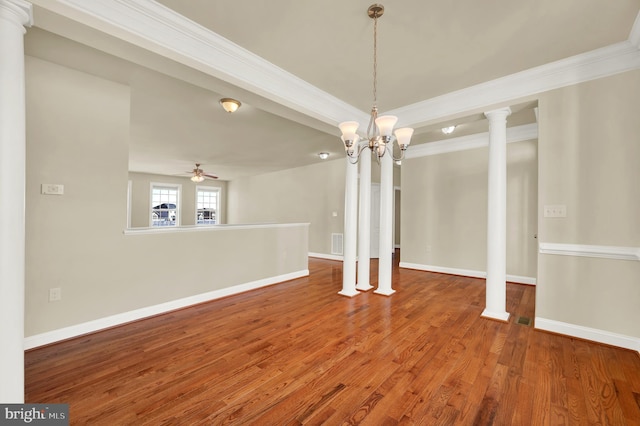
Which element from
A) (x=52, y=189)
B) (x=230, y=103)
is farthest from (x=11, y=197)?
(x=230, y=103)

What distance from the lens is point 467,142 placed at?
5.35 meters

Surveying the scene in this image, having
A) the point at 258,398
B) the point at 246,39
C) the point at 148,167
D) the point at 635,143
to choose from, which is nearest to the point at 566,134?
the point at 635,143

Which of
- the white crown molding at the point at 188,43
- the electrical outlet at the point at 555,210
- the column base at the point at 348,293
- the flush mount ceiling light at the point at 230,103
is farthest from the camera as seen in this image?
the column base at the point at 348,293

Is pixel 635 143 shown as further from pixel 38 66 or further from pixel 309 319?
pixel 38 66

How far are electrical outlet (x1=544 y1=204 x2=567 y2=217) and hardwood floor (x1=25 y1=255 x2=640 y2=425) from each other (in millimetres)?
1272

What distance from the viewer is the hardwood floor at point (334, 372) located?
1678mm

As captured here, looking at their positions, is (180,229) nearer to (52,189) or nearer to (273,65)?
(52,189)

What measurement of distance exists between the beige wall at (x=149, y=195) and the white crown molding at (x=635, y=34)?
1147 centimetres

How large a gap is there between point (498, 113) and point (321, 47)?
2322 millimetres

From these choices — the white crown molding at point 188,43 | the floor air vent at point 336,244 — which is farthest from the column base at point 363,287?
the white crown molding at point 188,43

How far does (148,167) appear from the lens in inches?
329

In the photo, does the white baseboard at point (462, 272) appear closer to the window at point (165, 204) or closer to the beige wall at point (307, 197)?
the beige wall at point (307, 197)

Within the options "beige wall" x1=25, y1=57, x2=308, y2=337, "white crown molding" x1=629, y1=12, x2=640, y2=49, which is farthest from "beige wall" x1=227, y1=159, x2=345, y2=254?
"white crown molding" x1=629, y1=12, x2=640, y2=49

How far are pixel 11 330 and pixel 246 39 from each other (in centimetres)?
263
